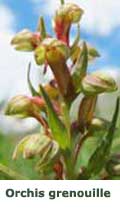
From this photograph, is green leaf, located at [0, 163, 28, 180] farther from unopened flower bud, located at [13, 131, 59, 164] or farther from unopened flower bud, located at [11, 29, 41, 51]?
unopened flower bud, located at [11, 29, 41, 51]

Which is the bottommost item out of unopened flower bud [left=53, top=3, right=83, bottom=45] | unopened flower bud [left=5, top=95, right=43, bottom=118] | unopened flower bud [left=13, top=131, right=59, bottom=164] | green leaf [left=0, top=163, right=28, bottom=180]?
green leaf [left=0, top=163, right=28, bottom=180]

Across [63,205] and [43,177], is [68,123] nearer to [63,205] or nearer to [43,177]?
[43,177]

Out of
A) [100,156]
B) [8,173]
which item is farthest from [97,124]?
[8,173]

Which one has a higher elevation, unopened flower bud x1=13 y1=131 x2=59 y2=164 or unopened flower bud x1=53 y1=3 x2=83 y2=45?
unopened flower bud x1=53 y1=3 x2=83 y2=45

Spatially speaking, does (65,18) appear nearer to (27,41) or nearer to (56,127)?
(27,41)

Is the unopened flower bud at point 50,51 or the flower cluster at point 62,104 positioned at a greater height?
the unopened flower bud at point 50,51

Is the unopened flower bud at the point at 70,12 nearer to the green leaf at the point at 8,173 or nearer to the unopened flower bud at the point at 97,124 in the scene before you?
the unopened flower bud at the point at 97,124

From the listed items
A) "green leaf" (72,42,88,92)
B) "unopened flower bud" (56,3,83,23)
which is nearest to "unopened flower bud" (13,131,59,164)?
"green leaf" (72,42,88,92)

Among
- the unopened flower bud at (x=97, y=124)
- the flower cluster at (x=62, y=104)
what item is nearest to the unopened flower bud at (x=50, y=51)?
the flower cluster at (x=62, y=104)
